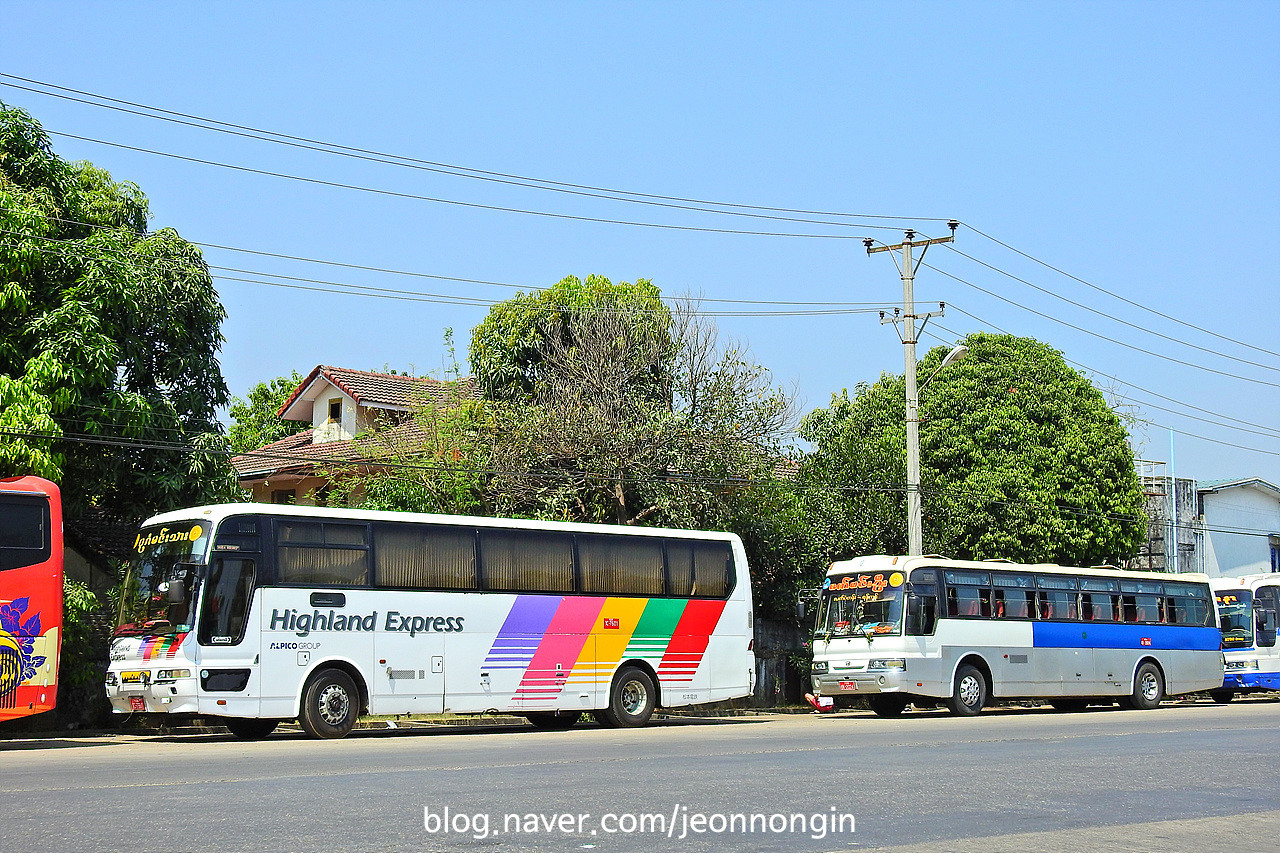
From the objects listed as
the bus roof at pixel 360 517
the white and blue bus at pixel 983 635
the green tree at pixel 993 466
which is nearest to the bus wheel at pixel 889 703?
the white and blue bus at pixel 983 635

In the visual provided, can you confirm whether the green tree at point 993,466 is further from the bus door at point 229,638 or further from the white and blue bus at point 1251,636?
the bus door at point 229,638

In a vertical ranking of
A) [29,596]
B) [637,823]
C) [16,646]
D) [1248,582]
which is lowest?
[637,823]

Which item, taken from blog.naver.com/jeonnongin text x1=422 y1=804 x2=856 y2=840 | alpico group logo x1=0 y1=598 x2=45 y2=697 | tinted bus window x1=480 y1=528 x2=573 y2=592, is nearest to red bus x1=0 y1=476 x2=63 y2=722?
alpico group logo x1=0 y1=598 x2=45 y2=697

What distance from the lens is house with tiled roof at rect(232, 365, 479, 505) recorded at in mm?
33250

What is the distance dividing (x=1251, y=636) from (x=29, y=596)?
30486 mm

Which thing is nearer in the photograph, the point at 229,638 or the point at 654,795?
the point at 654,795

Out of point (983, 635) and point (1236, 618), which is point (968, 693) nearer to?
point (983, 635)

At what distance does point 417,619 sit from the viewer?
2002cm

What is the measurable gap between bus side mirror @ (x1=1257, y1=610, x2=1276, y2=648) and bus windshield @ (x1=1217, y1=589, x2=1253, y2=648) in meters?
0.22

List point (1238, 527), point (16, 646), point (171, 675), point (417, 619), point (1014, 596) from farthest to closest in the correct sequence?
1. point (1238, 527)
2. point (1014, 596)
3. point (417, 619)
4. point (171, 675)
5. point (16, 646)

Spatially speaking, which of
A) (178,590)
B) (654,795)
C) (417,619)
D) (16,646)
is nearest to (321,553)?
(417,619)

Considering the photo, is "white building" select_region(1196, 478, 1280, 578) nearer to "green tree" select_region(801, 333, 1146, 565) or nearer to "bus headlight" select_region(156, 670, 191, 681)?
"green tree" select_region(801, 333, 1146, 565)

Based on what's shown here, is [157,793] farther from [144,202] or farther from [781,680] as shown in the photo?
[781,680]

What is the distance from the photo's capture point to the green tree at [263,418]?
4912 centimetres
